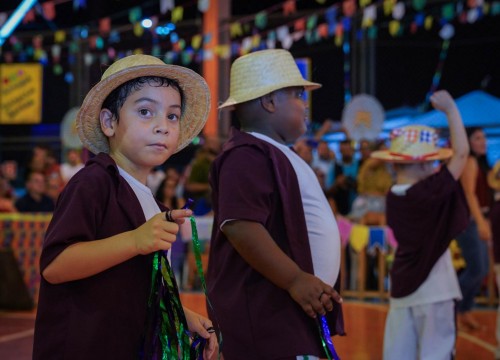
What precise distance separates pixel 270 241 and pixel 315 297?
24cm

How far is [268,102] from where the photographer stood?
3043 millimetres

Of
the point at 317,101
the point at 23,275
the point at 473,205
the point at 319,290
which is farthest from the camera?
the point at 317,101

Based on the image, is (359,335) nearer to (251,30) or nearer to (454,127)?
(454,127)

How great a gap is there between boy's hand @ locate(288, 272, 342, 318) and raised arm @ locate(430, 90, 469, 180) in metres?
1.89

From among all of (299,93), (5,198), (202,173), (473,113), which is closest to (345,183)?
(202,173)

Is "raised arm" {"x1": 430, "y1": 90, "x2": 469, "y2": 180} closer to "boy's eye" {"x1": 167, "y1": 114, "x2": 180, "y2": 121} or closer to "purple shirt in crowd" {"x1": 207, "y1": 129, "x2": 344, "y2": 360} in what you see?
"purple shirt in crowd" {"x1": 207, "y1": 129, "x2": 344, "y2": 360}

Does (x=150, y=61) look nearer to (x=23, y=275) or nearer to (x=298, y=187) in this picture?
(x=298, y=187)

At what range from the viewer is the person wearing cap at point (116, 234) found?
78.6 inches

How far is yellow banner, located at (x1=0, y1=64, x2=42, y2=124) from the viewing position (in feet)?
46.2

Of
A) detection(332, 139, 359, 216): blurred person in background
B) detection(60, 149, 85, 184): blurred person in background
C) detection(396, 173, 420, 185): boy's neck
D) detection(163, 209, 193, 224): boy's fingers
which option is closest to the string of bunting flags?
detection(332, 139, 359, 216): blurred person in background

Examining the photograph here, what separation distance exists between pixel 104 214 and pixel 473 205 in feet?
15.9

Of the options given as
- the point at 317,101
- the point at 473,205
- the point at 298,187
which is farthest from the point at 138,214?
the point at 317,101

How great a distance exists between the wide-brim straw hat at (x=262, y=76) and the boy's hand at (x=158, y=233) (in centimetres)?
113

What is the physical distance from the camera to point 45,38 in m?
15.5
